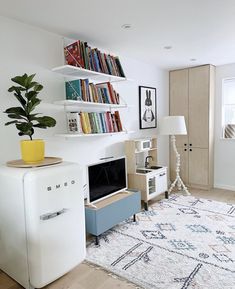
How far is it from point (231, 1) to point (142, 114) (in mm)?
2339

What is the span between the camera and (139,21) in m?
2.46

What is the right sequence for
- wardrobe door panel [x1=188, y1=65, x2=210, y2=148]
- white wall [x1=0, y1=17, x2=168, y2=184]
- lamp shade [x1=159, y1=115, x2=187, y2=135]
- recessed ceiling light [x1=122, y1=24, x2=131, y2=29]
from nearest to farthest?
white wall [x1=0, y1=17, x2=168, y2=184], recessed ceiling light [x1=122, y1=24, x2=131, y2=29], lamp shade [x1=159, y1=115, x2=187, y2=135], wardrobe door panel [x1=188, y1=65, x2=210, y2=148]

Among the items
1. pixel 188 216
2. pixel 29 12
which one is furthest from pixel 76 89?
pixel 188 216

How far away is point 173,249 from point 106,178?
44.0 inches

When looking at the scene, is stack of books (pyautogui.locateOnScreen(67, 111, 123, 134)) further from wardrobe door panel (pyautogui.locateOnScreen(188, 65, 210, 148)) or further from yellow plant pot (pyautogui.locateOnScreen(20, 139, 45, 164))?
wardrobe door panel (pyautogui.locateOnScreen(188, 65, 210, 148))

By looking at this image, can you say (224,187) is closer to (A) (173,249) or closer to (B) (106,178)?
(A) (173,249)

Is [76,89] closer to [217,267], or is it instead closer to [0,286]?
[0,286]

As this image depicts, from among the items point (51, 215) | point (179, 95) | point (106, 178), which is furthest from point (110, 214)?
point (179, 95)

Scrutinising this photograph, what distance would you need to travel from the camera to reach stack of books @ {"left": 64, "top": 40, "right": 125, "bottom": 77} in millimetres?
2721

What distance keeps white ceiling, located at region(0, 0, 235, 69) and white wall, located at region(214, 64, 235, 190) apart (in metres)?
1.06

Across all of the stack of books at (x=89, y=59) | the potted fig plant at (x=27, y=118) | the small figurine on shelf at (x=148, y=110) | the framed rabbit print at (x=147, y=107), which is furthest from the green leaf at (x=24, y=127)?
the small figurine on shelf at (x=148, y=110)

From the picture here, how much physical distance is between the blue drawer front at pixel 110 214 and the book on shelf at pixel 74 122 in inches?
35.7

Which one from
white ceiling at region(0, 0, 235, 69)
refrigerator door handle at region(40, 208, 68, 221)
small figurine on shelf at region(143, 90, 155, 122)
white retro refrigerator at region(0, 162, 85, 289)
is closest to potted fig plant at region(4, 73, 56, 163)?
white retro refrigerator at region(0, 162, 85, 289)

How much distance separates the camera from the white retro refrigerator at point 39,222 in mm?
1893
